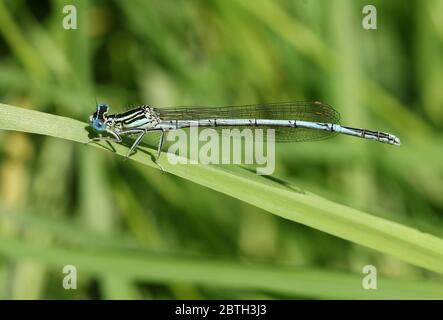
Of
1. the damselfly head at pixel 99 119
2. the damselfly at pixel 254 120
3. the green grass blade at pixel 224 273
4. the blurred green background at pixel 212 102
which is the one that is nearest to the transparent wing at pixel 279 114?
the damselfly at pixel 254 120

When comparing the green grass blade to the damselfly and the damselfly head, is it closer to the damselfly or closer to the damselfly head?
the damselfly head

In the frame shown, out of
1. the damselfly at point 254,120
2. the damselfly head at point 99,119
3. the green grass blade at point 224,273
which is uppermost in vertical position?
the damselfly at point 254,120

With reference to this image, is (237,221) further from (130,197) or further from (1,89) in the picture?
(1,89)

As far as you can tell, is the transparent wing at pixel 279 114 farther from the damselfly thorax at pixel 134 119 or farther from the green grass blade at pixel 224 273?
the green grass blade at pixel 224 273

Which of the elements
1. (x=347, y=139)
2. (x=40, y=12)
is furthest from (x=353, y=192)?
(x=40, y=12)

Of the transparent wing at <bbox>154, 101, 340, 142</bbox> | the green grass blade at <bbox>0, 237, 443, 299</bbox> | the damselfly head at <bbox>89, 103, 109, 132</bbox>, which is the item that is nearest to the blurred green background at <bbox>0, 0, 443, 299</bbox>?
the transparent wing at <bbox>154, 101, 340, 142</bbox>

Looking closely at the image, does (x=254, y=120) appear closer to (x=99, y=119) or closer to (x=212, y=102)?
(x=212, y=102)

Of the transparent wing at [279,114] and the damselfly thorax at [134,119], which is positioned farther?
the transparent wing at [279,114]
